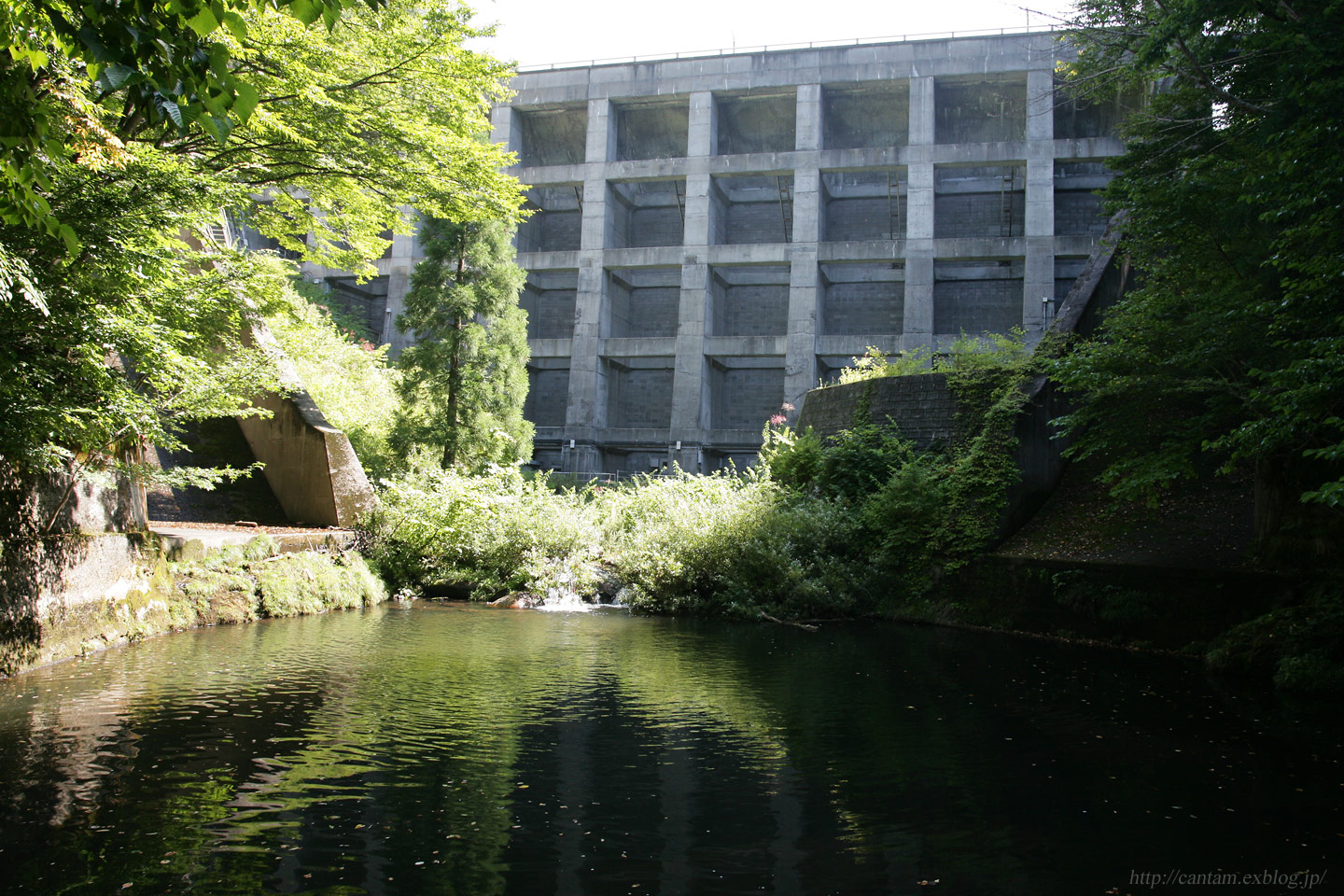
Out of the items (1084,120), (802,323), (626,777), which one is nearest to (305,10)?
(626,777)

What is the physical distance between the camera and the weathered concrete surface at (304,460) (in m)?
15.1

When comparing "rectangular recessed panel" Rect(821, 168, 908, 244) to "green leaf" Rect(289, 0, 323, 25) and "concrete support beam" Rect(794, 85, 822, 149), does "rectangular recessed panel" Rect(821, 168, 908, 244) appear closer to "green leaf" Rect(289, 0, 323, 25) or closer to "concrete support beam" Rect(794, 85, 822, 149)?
"concrete support beam" Rect(794, 85, 822, 149)

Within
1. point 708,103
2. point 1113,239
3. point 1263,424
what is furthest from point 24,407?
point 708,103

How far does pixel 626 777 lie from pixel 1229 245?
10148 millimetres

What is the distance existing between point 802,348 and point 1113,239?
49.8 feet

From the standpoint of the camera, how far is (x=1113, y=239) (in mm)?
19938

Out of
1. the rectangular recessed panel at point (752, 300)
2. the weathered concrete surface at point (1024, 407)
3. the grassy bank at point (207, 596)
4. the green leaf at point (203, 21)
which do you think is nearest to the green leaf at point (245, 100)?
the green leaf at point (203, 21)

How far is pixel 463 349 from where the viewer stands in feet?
72.0

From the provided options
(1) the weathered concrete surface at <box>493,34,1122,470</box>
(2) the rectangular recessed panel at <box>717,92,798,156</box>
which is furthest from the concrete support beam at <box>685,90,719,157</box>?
(2) the rectangular recessed panel at <box>717,92,798,156</box>

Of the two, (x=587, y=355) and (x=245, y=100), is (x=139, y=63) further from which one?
(x=587, y=355)

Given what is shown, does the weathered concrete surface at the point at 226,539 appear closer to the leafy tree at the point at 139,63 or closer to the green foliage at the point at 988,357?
the leafy tree at the point at 139,63

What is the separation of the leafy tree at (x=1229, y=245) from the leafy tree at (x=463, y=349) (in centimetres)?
1336

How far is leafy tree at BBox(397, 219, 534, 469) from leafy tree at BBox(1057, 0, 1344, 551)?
1336 cm

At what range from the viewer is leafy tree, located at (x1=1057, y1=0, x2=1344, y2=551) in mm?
8430
